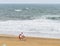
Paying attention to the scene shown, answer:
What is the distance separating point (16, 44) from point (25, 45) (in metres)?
0.57

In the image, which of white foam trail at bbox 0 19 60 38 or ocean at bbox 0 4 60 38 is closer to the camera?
white foam trail at bbox 0 19 60 38

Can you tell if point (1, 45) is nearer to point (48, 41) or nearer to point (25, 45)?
point (25, 45)

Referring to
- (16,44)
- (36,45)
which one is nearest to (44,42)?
(36,45)

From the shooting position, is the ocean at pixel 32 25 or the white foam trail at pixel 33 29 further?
the ocean at pixel 32 25

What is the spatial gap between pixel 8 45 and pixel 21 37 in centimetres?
167

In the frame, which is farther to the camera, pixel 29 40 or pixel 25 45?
pixel 29 40

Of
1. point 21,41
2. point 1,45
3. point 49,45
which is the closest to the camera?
point 1,45

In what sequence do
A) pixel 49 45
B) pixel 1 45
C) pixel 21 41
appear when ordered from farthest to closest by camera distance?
pixel 21 41 < pixel 49 45 < pixel 1 45

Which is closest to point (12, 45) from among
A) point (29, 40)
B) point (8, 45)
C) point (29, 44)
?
point (8, 45)

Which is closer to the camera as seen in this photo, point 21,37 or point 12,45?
point 12,45

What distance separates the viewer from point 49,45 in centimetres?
1147

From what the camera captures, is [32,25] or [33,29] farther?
[32,25]

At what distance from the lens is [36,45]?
11.3m

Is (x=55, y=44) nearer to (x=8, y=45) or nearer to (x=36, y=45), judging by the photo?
(x=36, y=45)
